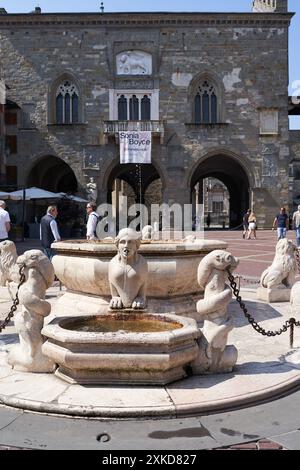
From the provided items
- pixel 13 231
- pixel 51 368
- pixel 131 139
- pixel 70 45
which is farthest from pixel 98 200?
pixel 51 368

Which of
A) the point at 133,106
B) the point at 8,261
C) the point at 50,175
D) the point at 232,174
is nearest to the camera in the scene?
the point at 8,261

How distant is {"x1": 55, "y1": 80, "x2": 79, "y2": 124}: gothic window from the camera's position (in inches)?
1116

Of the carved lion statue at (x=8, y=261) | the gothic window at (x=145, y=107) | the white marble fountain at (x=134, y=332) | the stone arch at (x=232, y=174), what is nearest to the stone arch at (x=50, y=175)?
the gothic window at (x=145, y=107)

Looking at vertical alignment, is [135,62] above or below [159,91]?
above

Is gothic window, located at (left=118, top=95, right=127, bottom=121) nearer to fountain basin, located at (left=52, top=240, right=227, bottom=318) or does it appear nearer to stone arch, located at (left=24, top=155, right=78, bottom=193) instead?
stone arch, located at (left=24, top=155, right=78, bottom=193)

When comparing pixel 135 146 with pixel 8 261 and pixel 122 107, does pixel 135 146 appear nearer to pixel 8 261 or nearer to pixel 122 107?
pixel 122 107

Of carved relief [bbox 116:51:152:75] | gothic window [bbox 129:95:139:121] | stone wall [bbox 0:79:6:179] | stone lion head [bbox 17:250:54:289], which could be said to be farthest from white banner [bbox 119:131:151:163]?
stone lion head [bbox 17:250:54:289]

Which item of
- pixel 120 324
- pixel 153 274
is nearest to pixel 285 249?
pixel 153 274

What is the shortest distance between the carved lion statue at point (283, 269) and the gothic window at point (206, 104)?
21.4 m

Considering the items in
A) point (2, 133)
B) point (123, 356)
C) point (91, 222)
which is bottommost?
point (123, 356)

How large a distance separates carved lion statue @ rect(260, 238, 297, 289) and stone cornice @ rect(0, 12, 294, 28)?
2291 centimetres

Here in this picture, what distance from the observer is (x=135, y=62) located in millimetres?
27797

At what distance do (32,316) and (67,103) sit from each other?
25.5m
